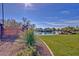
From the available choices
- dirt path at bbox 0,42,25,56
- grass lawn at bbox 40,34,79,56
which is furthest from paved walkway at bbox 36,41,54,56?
dirt path at bbox 0,42,25,56

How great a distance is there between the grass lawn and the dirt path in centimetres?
24

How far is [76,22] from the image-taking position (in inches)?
80.4

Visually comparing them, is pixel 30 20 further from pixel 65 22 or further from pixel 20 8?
pixel 65 22

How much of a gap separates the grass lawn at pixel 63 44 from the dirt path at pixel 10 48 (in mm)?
241

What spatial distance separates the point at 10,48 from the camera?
204cm

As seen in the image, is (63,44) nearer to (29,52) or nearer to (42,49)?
(42,49)

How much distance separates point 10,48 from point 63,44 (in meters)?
0.51

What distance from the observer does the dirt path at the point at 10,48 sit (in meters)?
2.03

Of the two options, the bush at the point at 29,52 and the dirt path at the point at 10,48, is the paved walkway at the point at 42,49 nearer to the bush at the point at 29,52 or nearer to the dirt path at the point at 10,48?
the bush at the point at 29,52

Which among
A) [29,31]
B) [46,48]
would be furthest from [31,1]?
[46,48]

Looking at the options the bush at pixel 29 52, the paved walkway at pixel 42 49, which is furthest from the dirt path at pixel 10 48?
the paved walkway at pixel 42 49

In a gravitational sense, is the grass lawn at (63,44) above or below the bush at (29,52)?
above

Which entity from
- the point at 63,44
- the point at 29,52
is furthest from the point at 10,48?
the point at 63,44

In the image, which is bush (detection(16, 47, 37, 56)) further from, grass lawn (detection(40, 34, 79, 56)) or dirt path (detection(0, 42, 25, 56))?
grass lawn (detection(40, 34, 79, 56))
